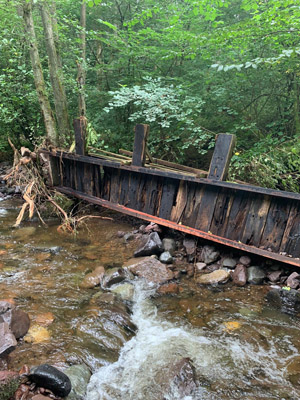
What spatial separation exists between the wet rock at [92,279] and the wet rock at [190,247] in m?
1.76

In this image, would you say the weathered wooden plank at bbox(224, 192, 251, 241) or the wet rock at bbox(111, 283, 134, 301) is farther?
the weathered wooden plank at bbox(224, 192, 251, 241)

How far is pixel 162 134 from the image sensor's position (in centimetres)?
820

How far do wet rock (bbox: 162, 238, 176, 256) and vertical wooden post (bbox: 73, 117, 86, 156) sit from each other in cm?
340

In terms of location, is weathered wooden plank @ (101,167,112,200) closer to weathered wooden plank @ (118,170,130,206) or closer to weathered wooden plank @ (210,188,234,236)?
weathered wooden plank @ (118,170,130,206)

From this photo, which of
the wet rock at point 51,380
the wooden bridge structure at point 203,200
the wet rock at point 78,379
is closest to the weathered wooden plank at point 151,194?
the wooden bridge structure at point 203,200

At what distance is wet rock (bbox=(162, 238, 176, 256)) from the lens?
5484mm

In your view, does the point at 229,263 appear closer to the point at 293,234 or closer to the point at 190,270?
the point at 190,270

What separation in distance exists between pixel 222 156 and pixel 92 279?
3222mm

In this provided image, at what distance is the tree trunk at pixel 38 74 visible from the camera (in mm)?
7391

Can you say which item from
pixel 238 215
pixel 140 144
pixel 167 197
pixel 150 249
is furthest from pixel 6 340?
pixel 140 144

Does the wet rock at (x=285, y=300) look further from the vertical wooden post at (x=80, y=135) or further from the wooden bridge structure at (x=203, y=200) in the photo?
the vertical wooden post at (x=80, y=135)

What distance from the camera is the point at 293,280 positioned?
4.13m

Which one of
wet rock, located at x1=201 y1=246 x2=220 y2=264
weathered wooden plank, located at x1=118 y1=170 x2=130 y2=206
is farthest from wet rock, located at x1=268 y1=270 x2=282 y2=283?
weathered wooden plank, located at x1=118 y1=170 x2=130 y2=206

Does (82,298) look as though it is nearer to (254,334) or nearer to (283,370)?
(254,334)
